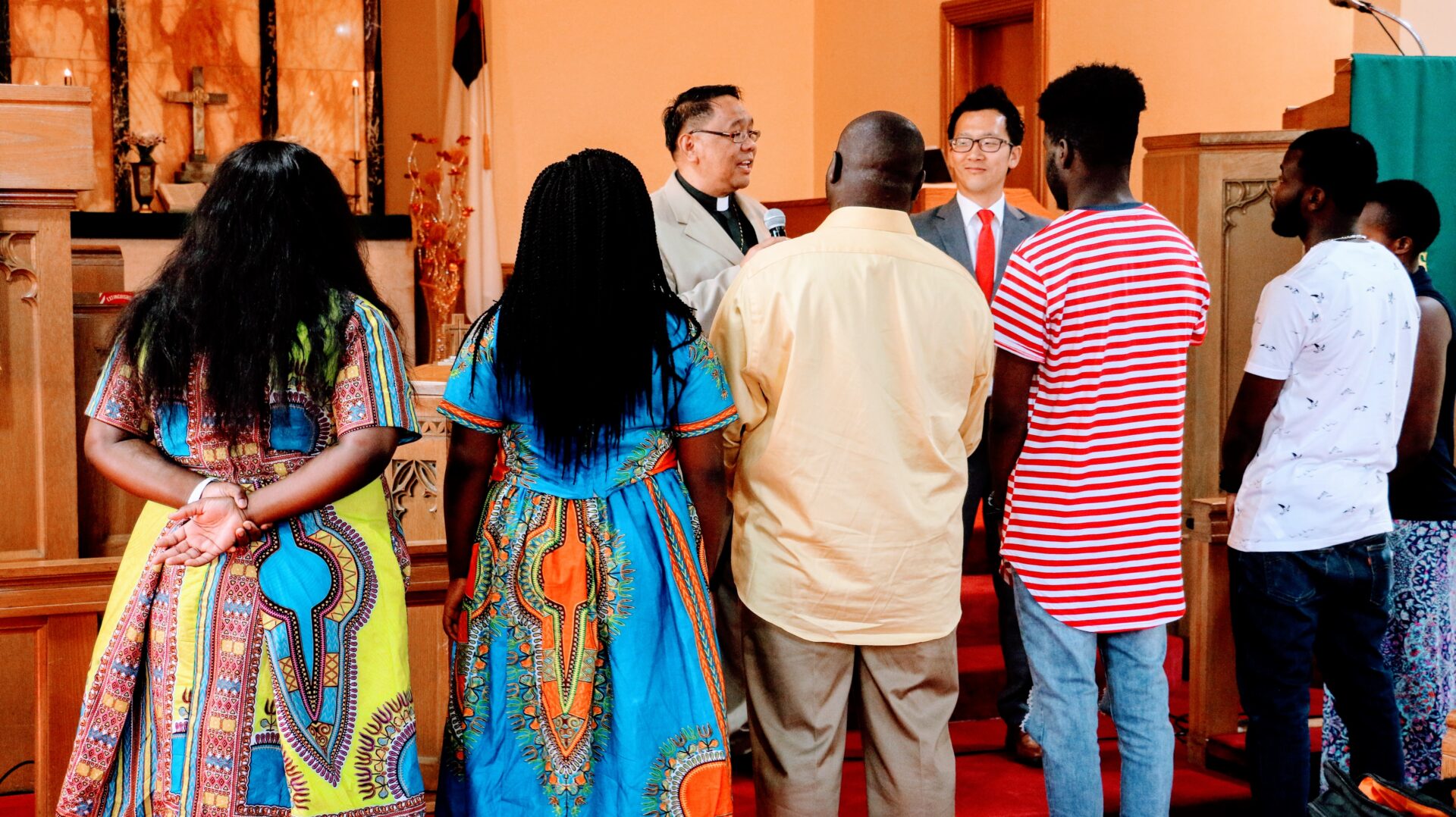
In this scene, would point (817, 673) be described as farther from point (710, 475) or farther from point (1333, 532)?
point (1333, 532)

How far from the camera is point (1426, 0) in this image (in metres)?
5.09

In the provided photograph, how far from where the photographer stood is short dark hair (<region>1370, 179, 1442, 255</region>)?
3256mm

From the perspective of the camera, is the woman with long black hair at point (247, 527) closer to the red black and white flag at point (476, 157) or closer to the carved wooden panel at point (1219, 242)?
the carved wooden panel at point (1219, 242)

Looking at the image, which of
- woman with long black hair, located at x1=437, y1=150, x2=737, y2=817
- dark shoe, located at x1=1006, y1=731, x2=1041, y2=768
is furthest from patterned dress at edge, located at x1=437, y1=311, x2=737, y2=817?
dark shoe, located at x1=1006, y1=731, x2=1041, y2=768

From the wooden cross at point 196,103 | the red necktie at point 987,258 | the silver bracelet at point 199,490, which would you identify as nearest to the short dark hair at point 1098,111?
the red necktie at point 987,258

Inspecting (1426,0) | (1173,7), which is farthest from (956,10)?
(1426,0)

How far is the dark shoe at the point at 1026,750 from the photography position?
141 inches

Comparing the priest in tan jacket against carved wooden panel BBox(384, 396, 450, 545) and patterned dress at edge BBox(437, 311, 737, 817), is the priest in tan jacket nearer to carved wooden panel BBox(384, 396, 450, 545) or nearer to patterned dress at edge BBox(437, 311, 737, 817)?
carved wooden panel BBox(384, 396, 450, 545)

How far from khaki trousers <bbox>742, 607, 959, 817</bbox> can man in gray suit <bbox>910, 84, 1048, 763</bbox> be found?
37.4 inches

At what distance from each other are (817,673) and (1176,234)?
3.45 ft

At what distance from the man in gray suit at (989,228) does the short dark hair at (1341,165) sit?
84 centimetres

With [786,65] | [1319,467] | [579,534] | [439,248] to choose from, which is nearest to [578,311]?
[579,534]

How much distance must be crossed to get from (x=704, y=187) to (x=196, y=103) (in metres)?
6.68

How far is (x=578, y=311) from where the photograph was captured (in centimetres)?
223
